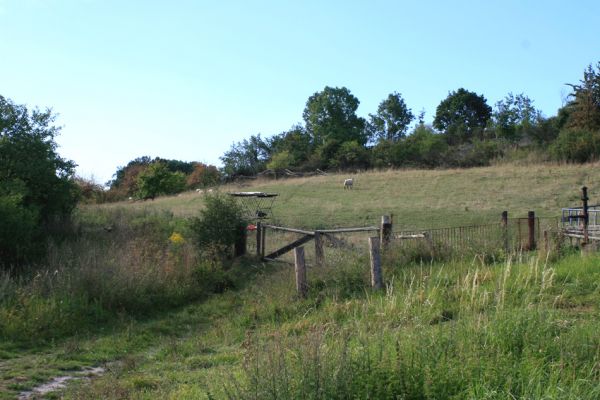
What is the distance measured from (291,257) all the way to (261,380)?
41.8ft

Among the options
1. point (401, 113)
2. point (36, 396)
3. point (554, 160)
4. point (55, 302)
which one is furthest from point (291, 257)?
point (401, 113)

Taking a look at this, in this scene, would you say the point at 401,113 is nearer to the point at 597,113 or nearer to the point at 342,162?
the point at 342,162

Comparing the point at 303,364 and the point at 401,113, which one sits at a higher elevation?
the point at 401,113

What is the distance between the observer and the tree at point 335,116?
87.9m

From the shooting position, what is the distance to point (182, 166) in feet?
309

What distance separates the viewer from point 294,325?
9094 mm

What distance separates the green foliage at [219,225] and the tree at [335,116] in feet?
227

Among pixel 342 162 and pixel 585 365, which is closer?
pixel 585 365

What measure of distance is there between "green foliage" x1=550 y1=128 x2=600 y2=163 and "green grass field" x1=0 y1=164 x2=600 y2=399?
3354cm

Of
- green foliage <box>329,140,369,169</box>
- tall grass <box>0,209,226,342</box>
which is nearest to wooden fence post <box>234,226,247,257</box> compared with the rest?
tall grass <box>0,209,226,342</box>

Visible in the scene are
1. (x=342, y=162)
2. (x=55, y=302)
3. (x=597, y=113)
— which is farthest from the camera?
(x=342, y=162)

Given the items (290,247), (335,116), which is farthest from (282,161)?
(290,247)

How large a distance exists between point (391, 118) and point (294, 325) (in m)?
81.8

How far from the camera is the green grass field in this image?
5.14 metres
